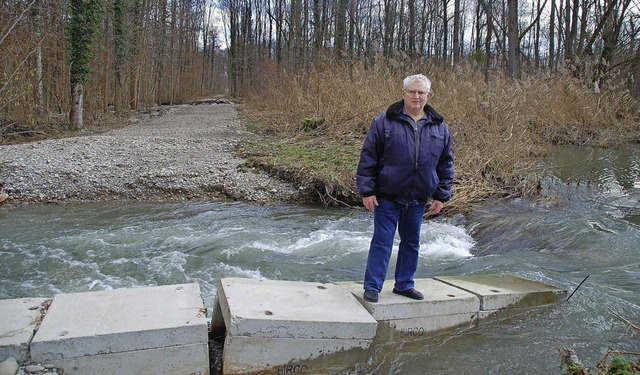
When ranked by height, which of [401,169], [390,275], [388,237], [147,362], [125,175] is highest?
[401,169]

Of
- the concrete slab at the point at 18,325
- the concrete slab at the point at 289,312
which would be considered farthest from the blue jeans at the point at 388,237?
the concrete slab at the point at 18,325

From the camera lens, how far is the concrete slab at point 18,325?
8.55ft

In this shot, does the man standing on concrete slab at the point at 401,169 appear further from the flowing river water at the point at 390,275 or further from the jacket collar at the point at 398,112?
the flowing river water at the point at 390,275

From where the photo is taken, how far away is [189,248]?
5957mm

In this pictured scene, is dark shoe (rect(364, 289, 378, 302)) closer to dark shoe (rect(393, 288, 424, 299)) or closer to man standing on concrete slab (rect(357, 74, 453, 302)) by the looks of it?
man standing on concrete slab (rect(357, 74, 453, 302))

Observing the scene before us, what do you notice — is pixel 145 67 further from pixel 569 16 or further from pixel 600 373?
pixel 600 373

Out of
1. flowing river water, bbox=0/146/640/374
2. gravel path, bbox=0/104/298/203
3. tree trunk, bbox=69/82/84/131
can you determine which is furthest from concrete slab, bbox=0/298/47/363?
tree trunk, bbox=69/82/84/131

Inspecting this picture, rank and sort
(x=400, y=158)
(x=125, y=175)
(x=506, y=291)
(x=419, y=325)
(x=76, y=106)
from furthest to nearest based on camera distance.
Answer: (x=76, y=106), (x=125, y=175), (x=506, y=291), (x=419, y=325), (x=400, y=158)

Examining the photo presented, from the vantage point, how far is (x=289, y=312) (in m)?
3.13

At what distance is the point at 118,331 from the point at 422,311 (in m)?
1.91

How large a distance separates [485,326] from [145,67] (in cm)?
2689

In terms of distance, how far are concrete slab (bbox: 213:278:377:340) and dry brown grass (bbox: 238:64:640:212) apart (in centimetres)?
479

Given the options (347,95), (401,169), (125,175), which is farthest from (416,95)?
(347,95)

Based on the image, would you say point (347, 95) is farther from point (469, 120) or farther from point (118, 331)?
point (118, 331)
